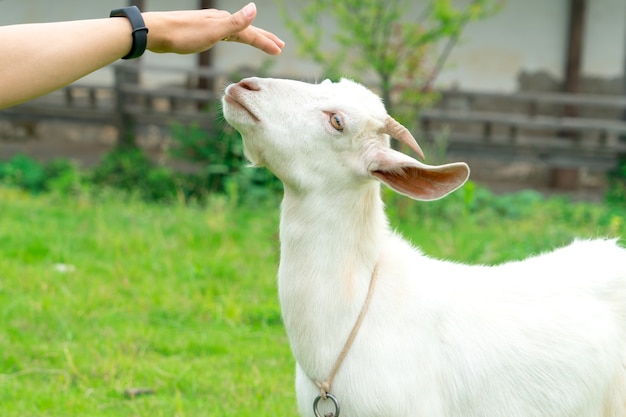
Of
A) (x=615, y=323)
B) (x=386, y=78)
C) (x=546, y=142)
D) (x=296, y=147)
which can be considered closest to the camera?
(x=296, y=147)

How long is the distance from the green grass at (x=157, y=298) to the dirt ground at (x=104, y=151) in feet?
11.7

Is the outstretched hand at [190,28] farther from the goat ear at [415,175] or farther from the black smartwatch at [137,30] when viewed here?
the goat ear at [415,175]

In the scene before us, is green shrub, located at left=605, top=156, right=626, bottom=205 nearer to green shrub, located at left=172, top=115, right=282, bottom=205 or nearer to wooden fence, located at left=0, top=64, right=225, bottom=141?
green shrub, located at left=172, top=115, right=282, bottom=205

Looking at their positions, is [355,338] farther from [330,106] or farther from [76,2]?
[76,2]

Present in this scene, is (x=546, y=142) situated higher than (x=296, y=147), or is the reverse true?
(x=296, y=147)

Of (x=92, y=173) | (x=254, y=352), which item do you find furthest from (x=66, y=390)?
(x=92, y=173)

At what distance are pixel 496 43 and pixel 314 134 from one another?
36.1 ft

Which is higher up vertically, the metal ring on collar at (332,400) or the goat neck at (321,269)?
the goat neck at (321,269)

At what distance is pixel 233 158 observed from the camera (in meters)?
10.8

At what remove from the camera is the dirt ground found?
44.0 feet

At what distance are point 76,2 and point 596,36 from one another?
7473mm

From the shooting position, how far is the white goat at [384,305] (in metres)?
3.04

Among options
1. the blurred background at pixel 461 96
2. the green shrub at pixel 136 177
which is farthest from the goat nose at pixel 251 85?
the blurred background at pixel 461 96

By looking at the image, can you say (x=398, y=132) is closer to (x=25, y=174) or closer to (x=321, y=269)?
(x=321, y=269)
